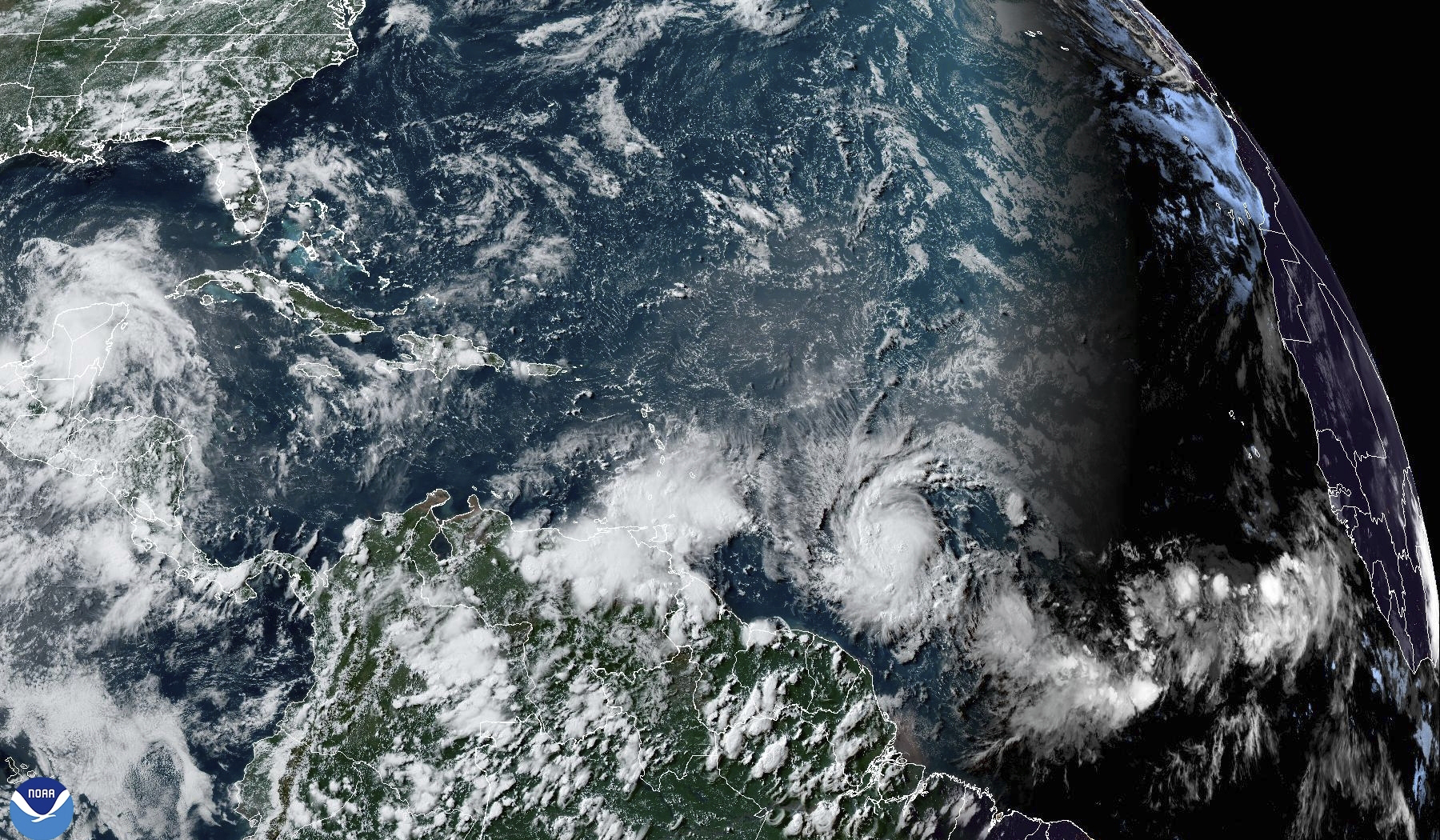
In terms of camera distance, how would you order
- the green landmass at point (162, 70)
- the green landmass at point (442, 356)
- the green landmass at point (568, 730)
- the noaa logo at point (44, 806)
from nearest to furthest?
the green landmass at point (568, 730) < the noaa logo at point (44, 806) < the green landmass at point (442, 356) < the green landmass at point (162, 70)

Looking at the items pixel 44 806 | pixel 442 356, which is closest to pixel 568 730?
pixel 442 356

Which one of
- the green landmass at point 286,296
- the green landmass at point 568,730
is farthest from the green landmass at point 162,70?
the green landmass at point 568,730

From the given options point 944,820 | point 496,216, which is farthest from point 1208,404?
point 496,216

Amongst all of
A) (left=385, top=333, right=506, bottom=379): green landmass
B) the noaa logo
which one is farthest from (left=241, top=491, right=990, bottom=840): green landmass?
(left=385, top=333, right=506, bottom=379): green landmass

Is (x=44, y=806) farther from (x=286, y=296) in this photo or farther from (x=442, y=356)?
(x=442, y=356)

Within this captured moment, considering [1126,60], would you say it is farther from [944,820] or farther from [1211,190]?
[944,820]

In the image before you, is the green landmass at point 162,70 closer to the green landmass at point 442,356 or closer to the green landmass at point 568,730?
the green landmass at point 442,356
